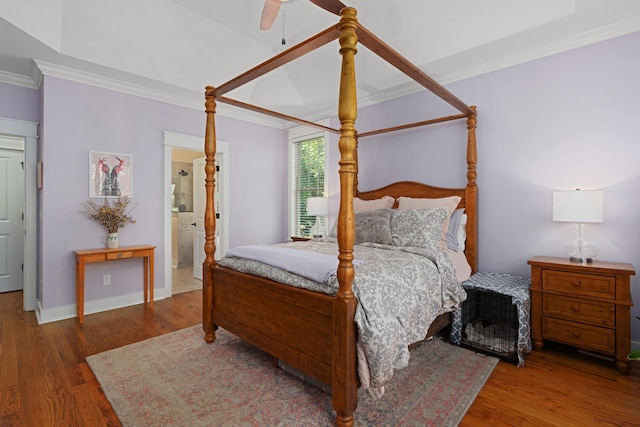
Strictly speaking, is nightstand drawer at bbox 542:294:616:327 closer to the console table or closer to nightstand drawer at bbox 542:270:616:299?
nightstand drawer at bbox 542:270:616:299

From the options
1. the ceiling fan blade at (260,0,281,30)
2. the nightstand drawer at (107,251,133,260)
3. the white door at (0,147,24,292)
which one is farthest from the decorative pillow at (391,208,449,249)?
the white door at (0,147,24,292)

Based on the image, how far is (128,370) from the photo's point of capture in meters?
2.37

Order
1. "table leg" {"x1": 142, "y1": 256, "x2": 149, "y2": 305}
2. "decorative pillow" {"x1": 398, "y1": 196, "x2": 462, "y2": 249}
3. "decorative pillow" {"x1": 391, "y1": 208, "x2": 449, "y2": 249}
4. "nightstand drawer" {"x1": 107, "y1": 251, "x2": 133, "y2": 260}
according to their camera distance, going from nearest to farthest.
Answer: "decorative pillow" {"x1": 391, "y1": 208, "x2": 449, "y2": 249} → "decorative pillow" {"x1": 398, "y1": 196, "x2": 462, "y2": 249} → "nightstand drawer" {"x1": 107, "y1": 251, "x2": 133, "y2": 260} → "table leg" {"x1": 142, "y1": 256, "x2": 149, "y2": 305}

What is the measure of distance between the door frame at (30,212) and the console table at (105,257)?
1.95 feet

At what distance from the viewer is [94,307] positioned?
370 centimetres

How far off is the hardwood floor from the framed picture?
154cm

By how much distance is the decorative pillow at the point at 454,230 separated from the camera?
10.2ft

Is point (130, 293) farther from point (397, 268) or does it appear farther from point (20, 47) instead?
point (397, 268)

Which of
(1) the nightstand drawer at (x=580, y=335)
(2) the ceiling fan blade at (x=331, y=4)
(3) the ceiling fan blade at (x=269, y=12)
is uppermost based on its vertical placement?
(3) the ceiling fan blade at (x=269, y=12)

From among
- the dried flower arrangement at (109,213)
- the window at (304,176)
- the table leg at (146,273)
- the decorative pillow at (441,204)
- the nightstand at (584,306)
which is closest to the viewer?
the nightstand at (584,306)

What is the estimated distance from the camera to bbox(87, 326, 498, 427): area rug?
1838 mm

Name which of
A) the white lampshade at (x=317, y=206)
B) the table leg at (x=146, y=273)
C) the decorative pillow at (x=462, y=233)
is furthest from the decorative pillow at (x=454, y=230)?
the table leg at (x=146, y=273)

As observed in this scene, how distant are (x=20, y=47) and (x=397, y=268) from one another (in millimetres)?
3925

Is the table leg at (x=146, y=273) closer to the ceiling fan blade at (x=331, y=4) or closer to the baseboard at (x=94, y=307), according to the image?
the baseboard at (x=94, y=307)
